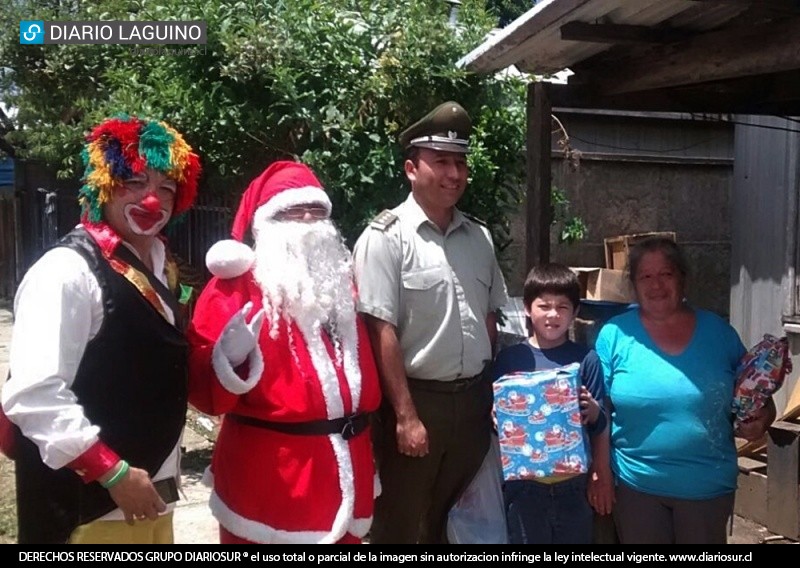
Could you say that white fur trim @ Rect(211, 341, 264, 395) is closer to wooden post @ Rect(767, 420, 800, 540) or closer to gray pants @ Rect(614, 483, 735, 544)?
gray pants @ Rect(614, 483, 735, 544)

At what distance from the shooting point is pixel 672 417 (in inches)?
107

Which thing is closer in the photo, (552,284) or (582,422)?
(582,422)

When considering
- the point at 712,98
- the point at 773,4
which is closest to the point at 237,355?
the point at 773,4

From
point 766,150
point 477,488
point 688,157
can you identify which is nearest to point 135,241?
point 477,488

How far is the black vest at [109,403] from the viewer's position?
2.16m

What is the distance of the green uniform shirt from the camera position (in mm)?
2934

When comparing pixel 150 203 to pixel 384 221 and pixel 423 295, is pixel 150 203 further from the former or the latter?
pixel 423 295

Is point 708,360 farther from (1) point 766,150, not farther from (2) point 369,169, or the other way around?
(1) point 766,150

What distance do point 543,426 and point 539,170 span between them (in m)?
1.41

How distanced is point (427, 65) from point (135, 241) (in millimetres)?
2278

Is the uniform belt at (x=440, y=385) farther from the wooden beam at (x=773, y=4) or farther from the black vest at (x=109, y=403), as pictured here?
the wooden beam at (x=773, y=4)

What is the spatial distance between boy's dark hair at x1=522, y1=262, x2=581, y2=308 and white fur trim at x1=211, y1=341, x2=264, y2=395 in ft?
3.52

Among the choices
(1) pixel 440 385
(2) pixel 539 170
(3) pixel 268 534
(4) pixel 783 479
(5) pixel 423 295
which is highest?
(2) pixel 539 170

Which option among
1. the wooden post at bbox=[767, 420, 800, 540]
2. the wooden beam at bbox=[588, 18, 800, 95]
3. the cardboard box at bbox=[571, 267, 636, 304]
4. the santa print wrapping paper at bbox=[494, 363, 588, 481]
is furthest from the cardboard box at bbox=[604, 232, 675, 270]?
the santa print wrapping paper at bbox=[494, 363, 588, 481]
